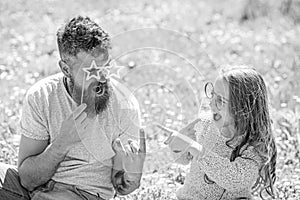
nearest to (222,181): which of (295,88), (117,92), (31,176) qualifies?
(117,92)

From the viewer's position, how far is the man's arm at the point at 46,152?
2.84 metres

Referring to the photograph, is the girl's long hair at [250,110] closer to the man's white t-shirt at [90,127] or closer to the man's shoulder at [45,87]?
→ the man's white t-shirt at [90,127]

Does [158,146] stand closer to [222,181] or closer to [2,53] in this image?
[222,181]

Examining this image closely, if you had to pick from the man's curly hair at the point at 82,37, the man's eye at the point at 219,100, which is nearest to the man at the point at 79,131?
the man's curly hair at the point at 82,37

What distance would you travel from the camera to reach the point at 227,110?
3.07 meters

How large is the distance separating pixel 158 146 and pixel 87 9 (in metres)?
3.45

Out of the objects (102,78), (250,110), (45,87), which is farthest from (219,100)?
(45,87)

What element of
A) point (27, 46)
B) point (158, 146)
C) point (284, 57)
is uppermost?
point (284, 57)

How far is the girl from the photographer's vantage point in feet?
10.0

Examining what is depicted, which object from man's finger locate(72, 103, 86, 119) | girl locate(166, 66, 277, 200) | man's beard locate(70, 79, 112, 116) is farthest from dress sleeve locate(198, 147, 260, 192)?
man's finger locate(72, 103, 86, 119)

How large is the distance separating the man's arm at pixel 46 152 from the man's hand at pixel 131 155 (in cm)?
20

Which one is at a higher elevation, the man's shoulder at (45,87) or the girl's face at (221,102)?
the girl's face at (221,102)

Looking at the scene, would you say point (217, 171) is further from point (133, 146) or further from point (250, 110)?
point (133, 146)

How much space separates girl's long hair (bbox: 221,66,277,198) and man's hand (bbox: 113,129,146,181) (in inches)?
18.2
